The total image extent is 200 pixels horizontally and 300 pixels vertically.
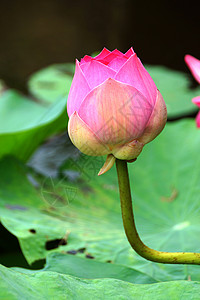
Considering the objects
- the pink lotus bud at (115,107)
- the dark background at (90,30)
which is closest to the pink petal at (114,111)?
the pink lotus bud at (115,107)

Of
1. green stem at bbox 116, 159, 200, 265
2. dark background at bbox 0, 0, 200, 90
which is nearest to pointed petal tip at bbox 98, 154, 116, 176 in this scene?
green stem at bbox 116, 159, 200, 265

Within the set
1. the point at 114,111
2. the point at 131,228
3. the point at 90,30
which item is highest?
the point at 114,111

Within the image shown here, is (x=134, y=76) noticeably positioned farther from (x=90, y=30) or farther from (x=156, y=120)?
(x=90, y=30)

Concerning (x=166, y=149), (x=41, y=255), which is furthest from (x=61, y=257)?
(x=166, y=149)

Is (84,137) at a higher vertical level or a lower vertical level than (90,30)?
higher

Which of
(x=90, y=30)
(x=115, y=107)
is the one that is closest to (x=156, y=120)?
(x=115, y=107)

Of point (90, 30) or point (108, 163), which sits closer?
point (108, 163)
